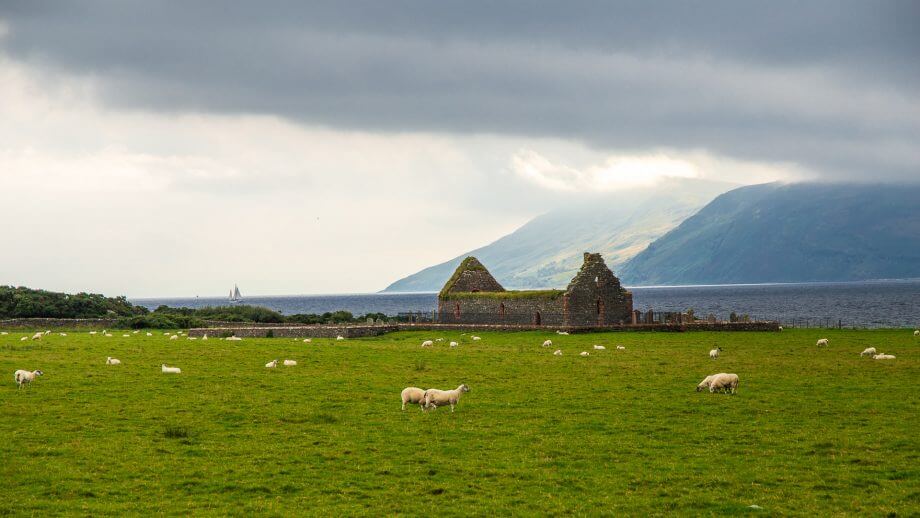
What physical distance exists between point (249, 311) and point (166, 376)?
67.9 m

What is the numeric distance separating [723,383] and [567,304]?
4186 cm

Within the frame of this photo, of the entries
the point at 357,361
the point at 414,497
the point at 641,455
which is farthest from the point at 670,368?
the point at 414,497

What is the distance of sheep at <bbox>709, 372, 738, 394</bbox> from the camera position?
3250 centimetres

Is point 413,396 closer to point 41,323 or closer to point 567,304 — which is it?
point 567,304

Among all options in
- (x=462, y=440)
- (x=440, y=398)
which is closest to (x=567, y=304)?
(x=440, y=398)

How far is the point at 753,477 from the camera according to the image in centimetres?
2030

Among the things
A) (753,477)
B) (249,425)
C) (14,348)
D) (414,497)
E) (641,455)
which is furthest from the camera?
(14,348)

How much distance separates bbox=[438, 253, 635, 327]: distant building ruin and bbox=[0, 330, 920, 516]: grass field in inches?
1275

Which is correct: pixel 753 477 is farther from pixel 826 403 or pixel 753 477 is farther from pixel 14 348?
pixel 14 348

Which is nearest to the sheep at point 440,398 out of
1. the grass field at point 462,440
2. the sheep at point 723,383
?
the grass field at point 462,440

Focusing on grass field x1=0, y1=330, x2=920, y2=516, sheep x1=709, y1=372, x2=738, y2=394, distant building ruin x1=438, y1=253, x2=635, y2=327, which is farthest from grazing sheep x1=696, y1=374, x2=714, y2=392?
distant building ruin x1=438, y1=253, x2=635, y2=327

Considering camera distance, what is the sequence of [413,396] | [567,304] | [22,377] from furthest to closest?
[567,304] → [22,377] → [413,396]

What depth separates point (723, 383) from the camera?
107 feet

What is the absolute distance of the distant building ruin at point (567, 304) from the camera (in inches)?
2963
